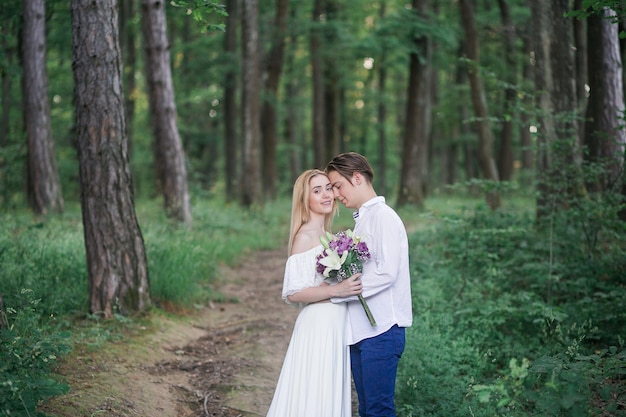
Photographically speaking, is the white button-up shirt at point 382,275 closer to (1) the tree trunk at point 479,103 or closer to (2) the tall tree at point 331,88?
(1) the tree trunk at point 479,103

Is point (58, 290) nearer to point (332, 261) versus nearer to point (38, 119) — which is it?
point (332, 261)

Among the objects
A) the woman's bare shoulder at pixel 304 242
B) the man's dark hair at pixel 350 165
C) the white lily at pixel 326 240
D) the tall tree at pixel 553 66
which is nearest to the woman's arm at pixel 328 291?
the white lily at pixel 326 240

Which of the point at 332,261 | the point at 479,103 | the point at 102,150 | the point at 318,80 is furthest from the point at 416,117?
the point at 332,261

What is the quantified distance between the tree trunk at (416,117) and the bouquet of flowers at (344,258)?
1545 centimetres

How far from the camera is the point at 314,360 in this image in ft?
14.6

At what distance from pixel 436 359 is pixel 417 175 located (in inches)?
575

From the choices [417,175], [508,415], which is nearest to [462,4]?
[417,175]

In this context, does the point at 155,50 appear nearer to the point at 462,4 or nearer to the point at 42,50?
the point at 42,50

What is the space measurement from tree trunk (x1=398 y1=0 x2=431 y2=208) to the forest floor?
1109 cm

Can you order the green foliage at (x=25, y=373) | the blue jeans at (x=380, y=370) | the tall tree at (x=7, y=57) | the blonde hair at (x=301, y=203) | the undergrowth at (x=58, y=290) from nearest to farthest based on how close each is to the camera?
the green foliage at (x=25, y=373) → the blue jeans at (x=380, y=370) → the undergrowth at (x=58, y=290) → the blonde hair at (x=301, y=203) → the tall tree at (x=7, y=57)

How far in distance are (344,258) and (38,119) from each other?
12979mm

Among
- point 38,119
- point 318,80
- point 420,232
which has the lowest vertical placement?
point 420,232

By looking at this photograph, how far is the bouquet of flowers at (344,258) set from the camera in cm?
403

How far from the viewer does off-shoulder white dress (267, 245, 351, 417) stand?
4438 millimetres
